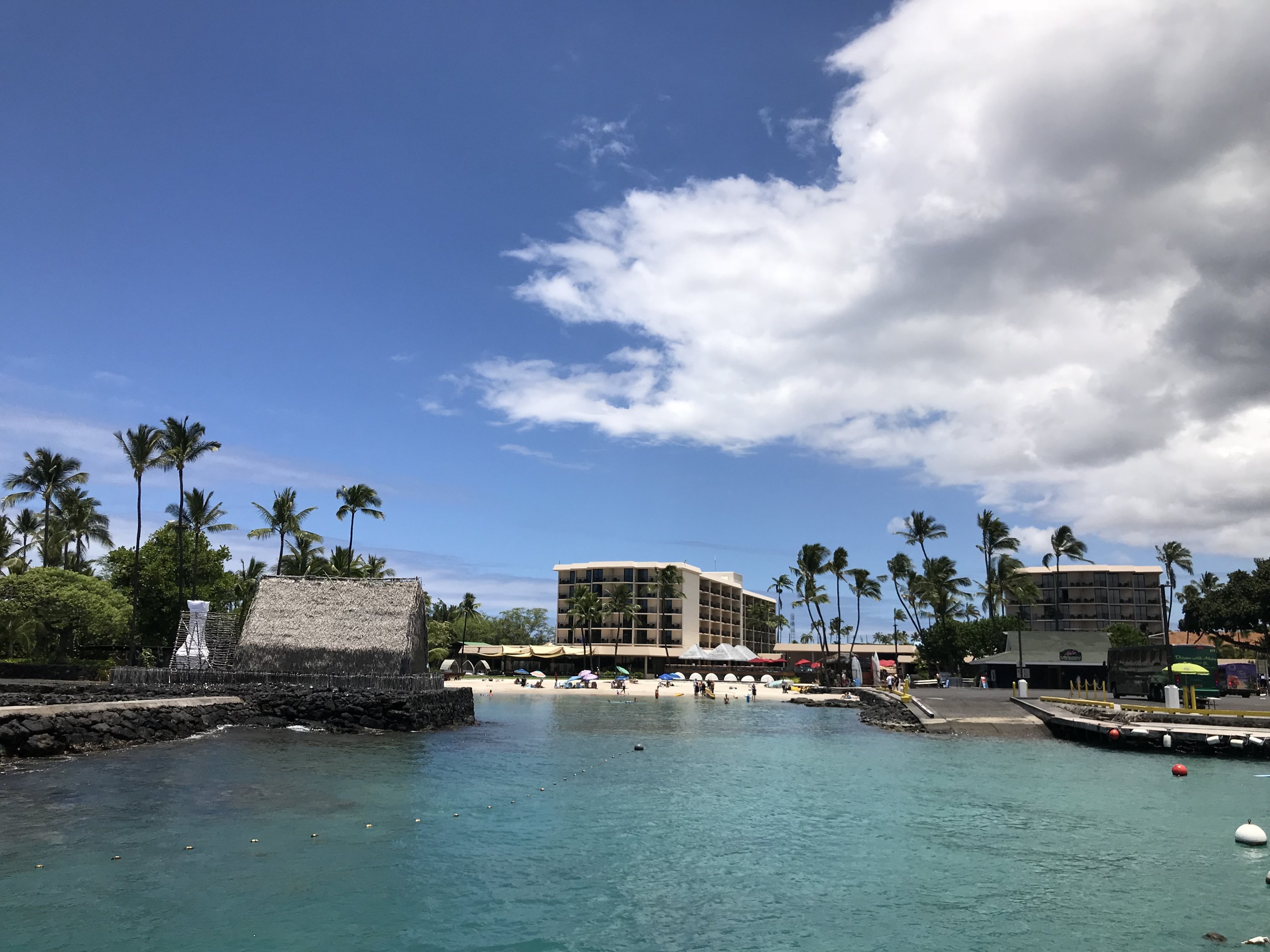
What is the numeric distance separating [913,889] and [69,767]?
74.0 feet

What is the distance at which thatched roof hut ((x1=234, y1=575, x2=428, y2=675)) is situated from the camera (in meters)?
42.0

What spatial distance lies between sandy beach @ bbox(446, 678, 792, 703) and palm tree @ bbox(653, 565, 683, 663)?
37622 mm

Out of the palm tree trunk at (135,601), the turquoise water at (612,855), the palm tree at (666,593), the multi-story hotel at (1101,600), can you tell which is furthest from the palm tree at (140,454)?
the multi-story hotel at (1101,600)

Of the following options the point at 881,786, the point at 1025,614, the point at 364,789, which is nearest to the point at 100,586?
the point at 364,789

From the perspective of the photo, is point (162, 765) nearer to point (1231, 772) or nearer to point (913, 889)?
point (913, 889)

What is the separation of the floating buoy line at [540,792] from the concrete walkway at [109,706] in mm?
14270

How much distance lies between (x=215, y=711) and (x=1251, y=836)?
116ft

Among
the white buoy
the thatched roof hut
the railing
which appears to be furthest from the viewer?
the thatched roof hut

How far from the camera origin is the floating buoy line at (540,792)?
14058 millimetres

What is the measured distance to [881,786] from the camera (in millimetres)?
24641

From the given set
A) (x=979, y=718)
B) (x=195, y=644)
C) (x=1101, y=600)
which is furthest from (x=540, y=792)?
(x=1101, y=600)

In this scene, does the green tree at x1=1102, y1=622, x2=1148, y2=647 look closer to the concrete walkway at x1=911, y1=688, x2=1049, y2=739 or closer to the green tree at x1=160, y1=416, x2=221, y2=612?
the concrete walkway at x1=911, y1=688, x2=1049, y2=739

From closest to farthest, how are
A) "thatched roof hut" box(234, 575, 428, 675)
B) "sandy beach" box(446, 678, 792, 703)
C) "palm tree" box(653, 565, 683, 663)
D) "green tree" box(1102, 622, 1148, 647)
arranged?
"thatched roof hut" box(234, 575, 428, 675), "sandy beach" box(446, 678, 792, 703), "green tree" box(1102, 622, 1148, 647), "palm tree" box(653, 565, 683, 663)

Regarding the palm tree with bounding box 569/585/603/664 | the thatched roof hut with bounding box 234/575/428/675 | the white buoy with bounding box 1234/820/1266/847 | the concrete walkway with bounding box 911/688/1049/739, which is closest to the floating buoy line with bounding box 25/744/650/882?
the white buoy with bounding box 1234/820/1266/847
